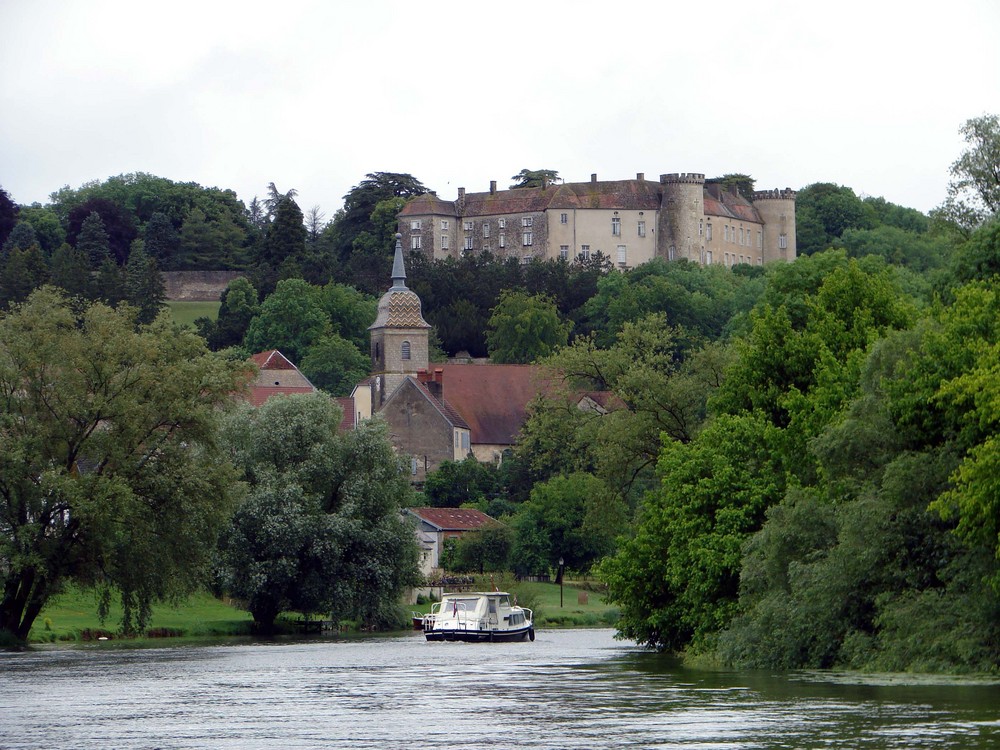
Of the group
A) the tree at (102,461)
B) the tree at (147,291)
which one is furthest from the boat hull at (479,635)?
the tree at (147,291)

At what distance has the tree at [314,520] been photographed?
7125 cm

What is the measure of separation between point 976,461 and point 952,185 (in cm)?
3215

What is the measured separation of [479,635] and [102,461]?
54.0 ft

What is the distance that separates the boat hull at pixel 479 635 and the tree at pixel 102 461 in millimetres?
10922

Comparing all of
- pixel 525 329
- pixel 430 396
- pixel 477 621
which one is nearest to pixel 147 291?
pixel 525 329

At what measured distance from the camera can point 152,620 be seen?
6719cm

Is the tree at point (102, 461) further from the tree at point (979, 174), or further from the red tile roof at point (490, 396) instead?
the red tile roof at point (490, 396)

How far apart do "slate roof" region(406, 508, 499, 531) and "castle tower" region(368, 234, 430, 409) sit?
3522 cm

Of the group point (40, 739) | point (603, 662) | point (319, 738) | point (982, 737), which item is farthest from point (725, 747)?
point (603, 662)

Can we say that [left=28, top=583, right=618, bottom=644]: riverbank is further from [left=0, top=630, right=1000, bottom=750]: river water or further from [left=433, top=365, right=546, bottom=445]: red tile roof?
[left=433, top=365, right=546, bottom=445]: red tile roof

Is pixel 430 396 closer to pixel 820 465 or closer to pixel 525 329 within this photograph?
pixel 525 329

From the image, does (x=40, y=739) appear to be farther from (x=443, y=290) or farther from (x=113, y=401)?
(x=443, y=290)

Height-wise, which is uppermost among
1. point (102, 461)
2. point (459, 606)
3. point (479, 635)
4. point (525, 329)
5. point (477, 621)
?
point (525, 329)

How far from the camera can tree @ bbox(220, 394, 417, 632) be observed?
71250 mm
